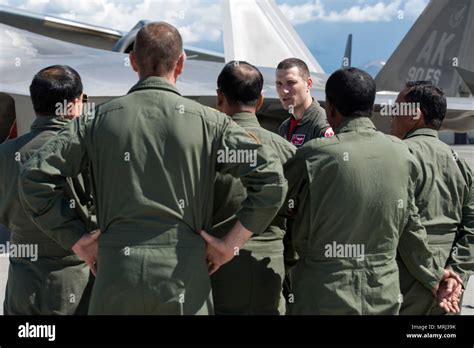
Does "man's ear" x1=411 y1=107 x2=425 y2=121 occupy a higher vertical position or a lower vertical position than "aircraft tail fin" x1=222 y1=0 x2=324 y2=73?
lower

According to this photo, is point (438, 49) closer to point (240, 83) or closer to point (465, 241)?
point (465, 241)

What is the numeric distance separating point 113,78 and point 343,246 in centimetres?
752

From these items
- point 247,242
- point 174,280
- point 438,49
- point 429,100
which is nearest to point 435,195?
point 429,100

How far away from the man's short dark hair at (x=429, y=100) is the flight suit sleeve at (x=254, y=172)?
127 cm

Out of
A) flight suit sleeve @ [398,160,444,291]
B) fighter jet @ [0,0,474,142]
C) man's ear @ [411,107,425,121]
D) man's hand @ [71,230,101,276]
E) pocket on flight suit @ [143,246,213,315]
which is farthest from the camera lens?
fighter jet @ [0,0,474,142]

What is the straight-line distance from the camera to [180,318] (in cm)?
263

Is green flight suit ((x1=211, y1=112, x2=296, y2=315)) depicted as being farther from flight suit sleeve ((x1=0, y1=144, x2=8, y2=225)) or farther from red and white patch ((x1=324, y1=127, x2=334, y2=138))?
flight suit sleeve ((x1=0, y1=144, x2=8, y2=225))

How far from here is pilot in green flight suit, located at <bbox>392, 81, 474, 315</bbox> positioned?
3.38 metres

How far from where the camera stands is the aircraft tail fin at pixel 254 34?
49.4ft

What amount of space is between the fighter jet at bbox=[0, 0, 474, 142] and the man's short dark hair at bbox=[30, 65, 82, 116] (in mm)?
5929

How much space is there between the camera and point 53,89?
314cm

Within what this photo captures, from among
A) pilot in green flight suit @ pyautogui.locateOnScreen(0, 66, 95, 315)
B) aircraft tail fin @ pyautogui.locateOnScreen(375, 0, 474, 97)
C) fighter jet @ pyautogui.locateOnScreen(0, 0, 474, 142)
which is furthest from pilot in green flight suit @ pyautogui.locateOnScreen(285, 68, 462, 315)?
aircraft tail fin @ pyautogui.locateOnScreen(375, 0, 474, 97)

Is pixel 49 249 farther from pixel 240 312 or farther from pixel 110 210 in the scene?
pixel 240 312

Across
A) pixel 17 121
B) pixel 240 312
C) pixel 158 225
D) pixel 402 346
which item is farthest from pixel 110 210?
pixel 17 121
